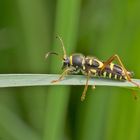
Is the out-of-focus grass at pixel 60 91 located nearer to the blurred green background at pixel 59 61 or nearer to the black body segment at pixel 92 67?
the blurred green background at pixel 59 61

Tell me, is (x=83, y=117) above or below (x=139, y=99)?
below

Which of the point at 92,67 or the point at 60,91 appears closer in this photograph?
the point at 60,91

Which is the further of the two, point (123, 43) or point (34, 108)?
point (34, 108)

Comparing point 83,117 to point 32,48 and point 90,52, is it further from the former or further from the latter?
point 32,48

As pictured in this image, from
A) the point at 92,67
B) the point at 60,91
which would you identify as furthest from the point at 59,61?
the point at 60,91

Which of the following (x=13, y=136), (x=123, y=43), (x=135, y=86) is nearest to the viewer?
(x=135, y=86)

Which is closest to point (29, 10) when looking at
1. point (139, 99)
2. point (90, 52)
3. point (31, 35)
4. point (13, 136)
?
point (31, 35)

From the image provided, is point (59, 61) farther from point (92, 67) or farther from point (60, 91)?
point (60, 91)

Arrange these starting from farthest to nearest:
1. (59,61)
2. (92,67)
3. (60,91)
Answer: (92,67), (59,61), (60,91)
